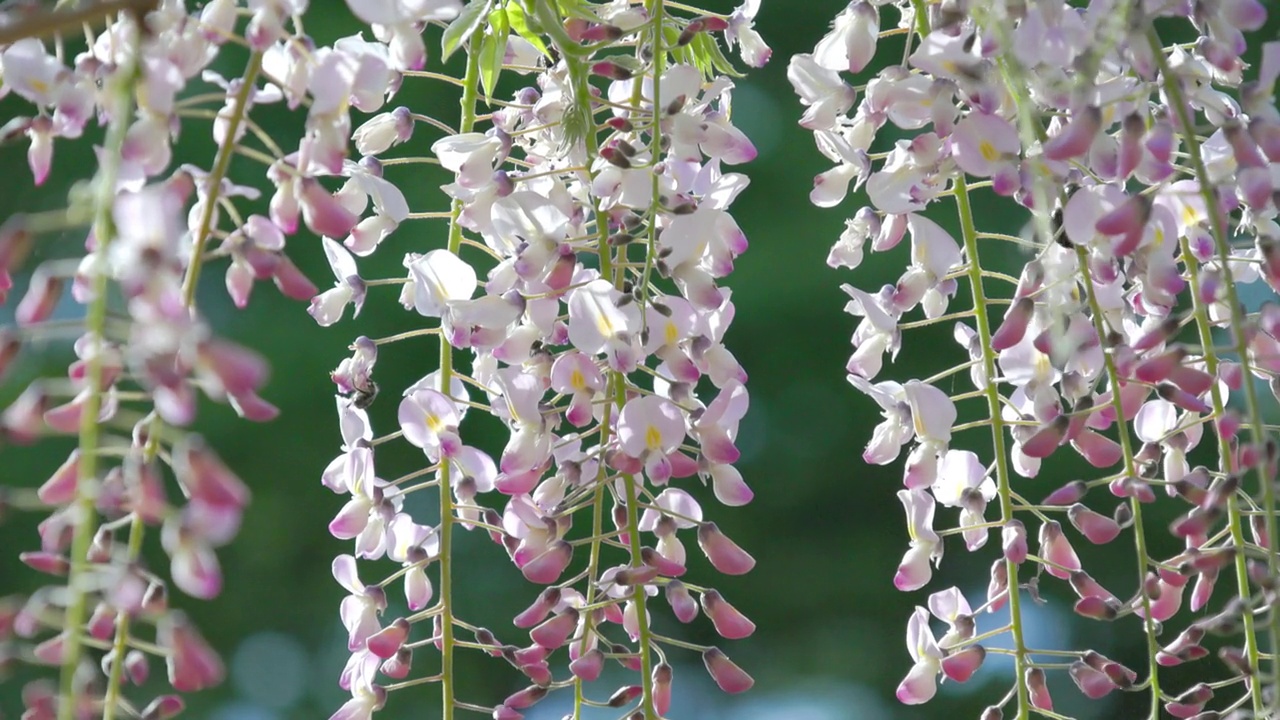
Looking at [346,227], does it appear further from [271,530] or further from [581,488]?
[271,530]

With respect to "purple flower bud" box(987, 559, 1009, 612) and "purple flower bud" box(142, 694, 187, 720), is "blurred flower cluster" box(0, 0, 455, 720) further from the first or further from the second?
"purple flower bud" box(987, 559, 1009, 612)

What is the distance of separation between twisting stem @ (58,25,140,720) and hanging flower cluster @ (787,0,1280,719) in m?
0.25

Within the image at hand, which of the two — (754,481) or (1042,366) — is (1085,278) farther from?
(754,481)

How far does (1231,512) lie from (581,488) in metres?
0.23

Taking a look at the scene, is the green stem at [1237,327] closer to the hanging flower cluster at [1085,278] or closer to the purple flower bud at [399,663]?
the hanging flower cluster at [1085,278]

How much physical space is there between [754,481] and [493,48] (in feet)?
4.56

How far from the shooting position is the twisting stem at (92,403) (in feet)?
0.99

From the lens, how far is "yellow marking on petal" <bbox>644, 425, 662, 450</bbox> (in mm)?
484

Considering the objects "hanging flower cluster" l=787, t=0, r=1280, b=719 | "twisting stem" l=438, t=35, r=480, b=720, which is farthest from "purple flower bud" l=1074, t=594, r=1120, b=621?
"twisting stem" l=438, t=35, r=480, b=720

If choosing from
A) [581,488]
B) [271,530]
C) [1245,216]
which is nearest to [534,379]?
[581,488]

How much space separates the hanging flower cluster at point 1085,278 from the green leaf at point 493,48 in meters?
0.12

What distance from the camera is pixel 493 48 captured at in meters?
0.55

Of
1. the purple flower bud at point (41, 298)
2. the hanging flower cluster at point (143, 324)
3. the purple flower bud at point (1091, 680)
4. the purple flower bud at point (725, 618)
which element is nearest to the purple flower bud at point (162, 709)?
the hanging flower cluster at point (143, 324)

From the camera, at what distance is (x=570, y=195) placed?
0.54 meters
